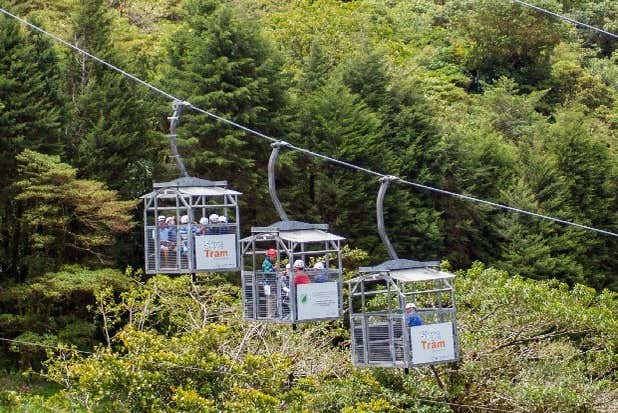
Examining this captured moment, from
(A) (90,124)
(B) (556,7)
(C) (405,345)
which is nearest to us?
(C) (405,345)

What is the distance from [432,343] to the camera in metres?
16.6

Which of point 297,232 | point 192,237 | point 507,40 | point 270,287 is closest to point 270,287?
point 270,287

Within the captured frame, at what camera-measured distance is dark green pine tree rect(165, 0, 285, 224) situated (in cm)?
3044

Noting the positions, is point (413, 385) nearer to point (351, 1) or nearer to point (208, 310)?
point (208, 310)

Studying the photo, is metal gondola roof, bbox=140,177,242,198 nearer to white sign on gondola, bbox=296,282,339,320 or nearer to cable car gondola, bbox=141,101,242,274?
cable car gondola, bbox=141,101,242,274

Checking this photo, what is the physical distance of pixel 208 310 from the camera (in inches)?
943

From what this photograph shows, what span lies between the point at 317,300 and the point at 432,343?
1.72m

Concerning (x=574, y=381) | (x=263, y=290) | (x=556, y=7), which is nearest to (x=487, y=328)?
(x=574, y=381)

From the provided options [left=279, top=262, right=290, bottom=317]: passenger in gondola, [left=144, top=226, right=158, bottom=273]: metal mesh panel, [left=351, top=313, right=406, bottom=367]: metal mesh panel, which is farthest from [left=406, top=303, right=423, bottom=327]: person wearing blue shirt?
[left=144, top=226, right=158, bottom=273]: metal mesh panel

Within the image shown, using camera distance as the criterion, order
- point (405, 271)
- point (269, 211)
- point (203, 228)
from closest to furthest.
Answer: point (405, 271) < point (203, 228) < point (269, 211)

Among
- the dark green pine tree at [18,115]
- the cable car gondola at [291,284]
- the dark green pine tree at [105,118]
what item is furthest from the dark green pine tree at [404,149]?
the cable car gondola at [291,284]

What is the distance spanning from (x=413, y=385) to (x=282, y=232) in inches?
202

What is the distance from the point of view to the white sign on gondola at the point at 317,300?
55.7 feet

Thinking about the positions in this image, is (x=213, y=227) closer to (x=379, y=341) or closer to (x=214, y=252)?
(x=214, y=252)
